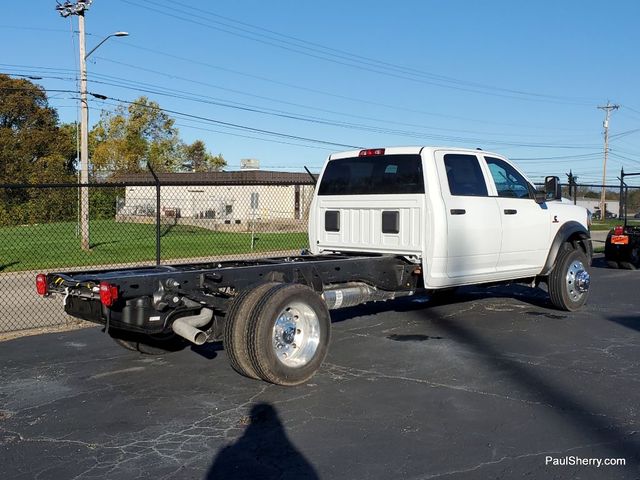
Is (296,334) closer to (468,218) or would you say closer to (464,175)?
(468,218)

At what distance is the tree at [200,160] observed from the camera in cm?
6525

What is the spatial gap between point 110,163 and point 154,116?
20.5 ft

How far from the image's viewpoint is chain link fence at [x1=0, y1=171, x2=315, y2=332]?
1143 cm

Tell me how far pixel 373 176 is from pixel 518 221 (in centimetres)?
200

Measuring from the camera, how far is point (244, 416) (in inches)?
215

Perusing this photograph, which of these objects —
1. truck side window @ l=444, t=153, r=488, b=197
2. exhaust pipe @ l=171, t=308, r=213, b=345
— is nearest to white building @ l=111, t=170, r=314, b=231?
truck side window @ l=444, t=153, r=488, b=197

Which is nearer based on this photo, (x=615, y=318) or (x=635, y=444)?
(x=635, y=444)

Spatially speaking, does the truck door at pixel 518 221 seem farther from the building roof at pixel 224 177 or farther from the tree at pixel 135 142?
the tree at pixel 135 142

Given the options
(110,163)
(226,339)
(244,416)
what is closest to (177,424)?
Answer: (244,416)

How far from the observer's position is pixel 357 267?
24.9ft

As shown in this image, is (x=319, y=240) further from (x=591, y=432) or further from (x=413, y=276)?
(x=591, y=432)

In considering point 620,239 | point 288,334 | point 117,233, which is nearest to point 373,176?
point 288,334

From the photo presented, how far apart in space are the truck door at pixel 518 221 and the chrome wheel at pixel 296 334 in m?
3.49

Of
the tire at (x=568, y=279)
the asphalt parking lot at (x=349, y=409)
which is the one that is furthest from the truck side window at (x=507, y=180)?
the asphalt parking lot at (x=349, y=409)
